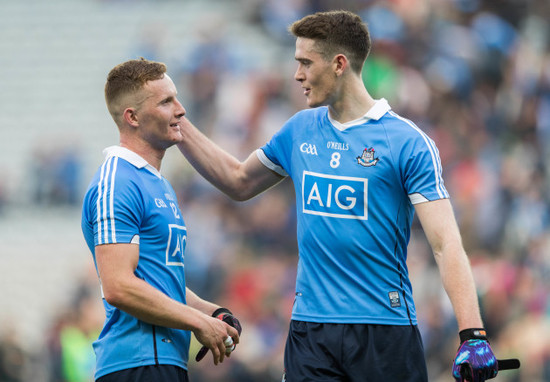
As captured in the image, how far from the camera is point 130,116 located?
4281 mm

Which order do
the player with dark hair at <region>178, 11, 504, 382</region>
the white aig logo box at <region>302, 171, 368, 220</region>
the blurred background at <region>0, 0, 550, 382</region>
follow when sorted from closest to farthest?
the player with dark hair at <region>178, 11, 504, 382</region>, the white aig logo box at <region>302, 171, 368, 220</region>, the blurred background at <region>0, 0, 550, 382</region>

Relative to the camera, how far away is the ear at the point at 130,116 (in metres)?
4.28

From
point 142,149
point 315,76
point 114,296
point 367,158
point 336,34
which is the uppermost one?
point 336,34

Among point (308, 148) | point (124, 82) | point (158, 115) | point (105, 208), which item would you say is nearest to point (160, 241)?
point (105, 208)

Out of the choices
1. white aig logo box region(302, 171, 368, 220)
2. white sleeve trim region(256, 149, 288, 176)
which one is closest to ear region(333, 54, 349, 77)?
white aig logo box region(302, 171, 368, 220)

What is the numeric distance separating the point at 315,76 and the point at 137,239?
1.26 m

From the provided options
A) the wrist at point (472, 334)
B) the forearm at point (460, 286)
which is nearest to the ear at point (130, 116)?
the forearm at point (460, 286)

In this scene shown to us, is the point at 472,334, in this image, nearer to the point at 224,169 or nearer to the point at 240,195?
the point at 240,195

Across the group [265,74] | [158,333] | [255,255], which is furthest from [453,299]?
[265,74]

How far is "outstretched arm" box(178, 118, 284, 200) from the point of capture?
4.95m

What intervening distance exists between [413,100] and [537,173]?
1.77m

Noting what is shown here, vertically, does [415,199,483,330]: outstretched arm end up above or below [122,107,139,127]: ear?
below

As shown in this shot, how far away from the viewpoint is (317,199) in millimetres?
4363

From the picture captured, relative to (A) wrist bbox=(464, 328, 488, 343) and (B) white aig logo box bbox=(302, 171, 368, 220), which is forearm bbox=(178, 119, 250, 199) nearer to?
(B) white aig logo box bbox=(302, 171, 368, 220)
